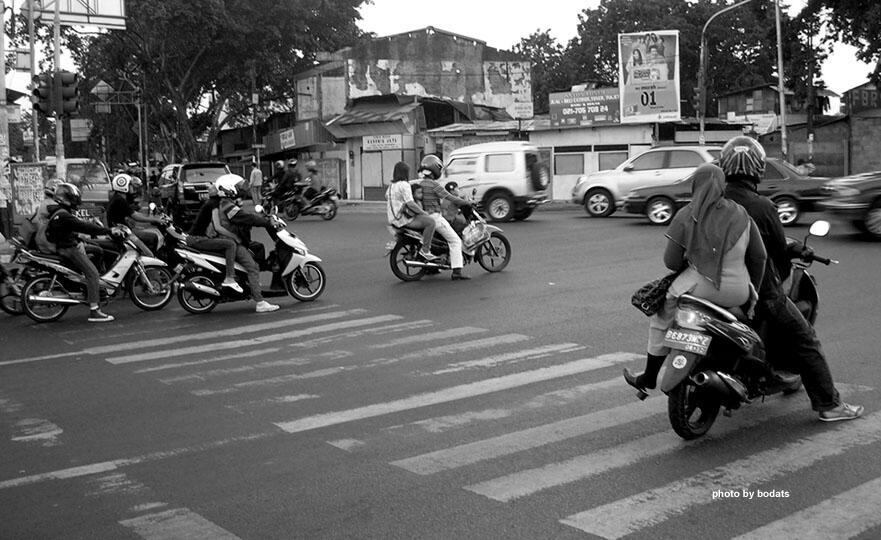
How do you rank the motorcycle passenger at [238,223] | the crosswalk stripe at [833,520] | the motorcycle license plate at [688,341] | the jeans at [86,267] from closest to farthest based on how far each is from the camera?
the crosswalk stripe at [833,520] < the motorcycle license plate at [688,341] < the jeans at [86,267] < the motorcycle passenger at [238,223]

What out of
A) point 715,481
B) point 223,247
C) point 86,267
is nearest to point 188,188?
point 86,267

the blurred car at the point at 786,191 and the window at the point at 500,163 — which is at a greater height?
the window at the point at 500,163

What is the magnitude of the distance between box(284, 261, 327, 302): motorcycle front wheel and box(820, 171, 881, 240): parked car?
30.4ft

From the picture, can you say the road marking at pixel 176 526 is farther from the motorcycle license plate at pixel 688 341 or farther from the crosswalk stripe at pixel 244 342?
the crosswalk stripe at pixel 244 342

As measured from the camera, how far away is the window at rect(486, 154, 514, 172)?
2495cm

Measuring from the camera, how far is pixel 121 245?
12438 mm

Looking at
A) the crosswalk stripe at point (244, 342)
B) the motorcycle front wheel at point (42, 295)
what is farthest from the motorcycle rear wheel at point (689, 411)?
the motorcycle front wheel at point (42, 295)

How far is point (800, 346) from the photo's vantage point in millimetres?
5938

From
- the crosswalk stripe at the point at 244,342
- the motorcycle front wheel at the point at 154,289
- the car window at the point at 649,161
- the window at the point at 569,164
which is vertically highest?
the window at the point at 569,164

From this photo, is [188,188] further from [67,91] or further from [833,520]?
[833,520]

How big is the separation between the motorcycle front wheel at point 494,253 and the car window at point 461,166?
35.5 ft

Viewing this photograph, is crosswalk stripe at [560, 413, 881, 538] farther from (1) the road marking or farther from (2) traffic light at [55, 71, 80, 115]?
(2) traffic light at [55, 71, 80, 115]

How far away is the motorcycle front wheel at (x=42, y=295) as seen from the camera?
1151cm

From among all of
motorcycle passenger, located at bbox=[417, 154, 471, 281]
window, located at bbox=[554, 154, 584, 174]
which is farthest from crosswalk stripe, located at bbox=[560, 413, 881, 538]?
window, located at bbox=[554, 154, 584, 174]
